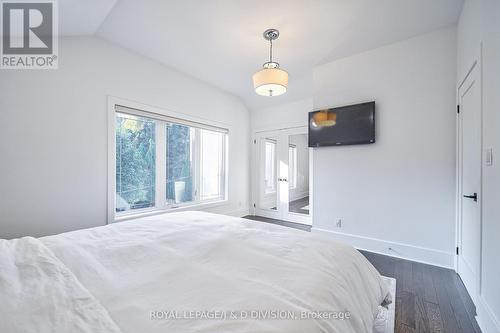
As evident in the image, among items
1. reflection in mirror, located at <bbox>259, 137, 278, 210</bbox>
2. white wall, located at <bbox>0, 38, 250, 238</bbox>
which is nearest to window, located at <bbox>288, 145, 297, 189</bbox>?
reflection in mirror, located at <bbox>259, 137, 278, 210</bbox>

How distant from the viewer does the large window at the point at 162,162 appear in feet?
9.91

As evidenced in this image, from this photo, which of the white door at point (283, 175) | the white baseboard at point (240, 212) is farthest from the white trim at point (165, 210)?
the white door at point (283, 175)

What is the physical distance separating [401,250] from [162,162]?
141 inches

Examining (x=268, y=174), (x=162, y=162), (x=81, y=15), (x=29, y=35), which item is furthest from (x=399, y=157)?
(x=29, y=35)

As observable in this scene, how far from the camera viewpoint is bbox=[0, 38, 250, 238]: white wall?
2.08m

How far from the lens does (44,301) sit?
74 cm

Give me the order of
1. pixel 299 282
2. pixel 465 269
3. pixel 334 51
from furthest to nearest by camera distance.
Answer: pixel 334 51 < pixel 465 269 < pixel 299 282

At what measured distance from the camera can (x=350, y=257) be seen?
1.28m

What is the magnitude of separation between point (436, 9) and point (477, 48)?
0.83m

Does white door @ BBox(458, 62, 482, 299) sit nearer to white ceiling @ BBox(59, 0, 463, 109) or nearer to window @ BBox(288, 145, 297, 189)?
white ceiling @ BBox(59, 0, 463, 109)

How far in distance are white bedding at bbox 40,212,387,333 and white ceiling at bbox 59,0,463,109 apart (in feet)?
6.95

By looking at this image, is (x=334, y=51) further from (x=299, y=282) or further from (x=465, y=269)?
(x=299, y=282)

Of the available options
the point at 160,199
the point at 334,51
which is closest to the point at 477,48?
the point at 334,51

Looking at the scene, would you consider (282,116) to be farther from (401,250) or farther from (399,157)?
(401,250)
